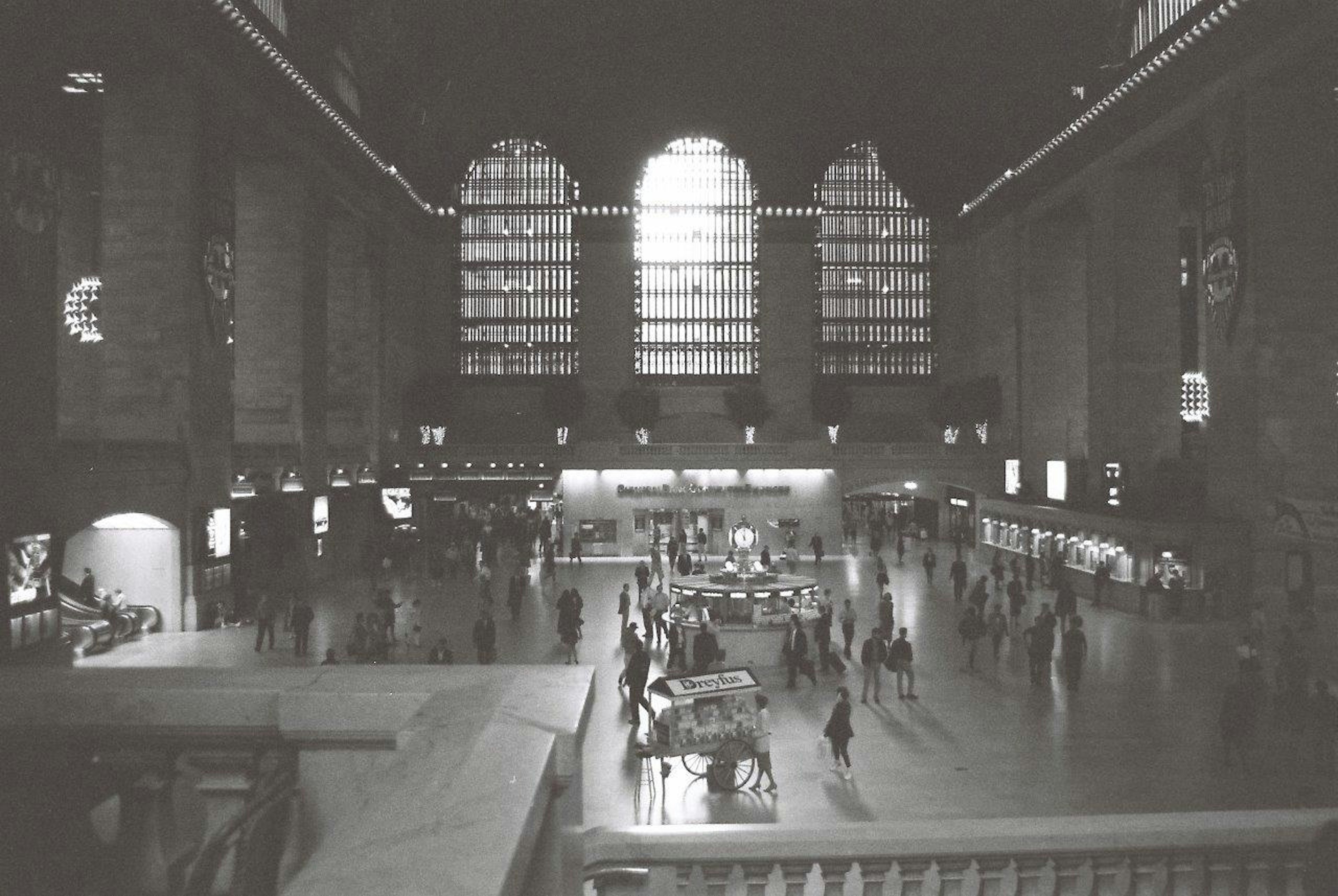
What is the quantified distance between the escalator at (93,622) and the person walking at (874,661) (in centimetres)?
1260

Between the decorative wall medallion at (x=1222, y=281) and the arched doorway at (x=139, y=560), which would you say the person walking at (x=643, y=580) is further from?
the decorative wall medallion at (x=1222, y=281)

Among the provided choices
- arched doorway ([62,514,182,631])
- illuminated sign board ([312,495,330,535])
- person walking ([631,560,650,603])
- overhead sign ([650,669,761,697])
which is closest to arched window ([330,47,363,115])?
illuminated sign board ([312,495,330,535])

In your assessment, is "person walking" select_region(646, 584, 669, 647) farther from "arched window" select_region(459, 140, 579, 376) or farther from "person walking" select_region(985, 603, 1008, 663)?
"arched window" select_region(459, 140, 579, 376)

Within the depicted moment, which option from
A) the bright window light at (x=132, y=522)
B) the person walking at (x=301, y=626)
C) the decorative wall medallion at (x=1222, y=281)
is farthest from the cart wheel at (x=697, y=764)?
the decorative wall medallion at (x=1222, y=281)

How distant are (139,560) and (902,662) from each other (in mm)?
14685

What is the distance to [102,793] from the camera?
2646 millimetres

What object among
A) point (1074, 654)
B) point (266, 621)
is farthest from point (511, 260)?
point (1074, 654)

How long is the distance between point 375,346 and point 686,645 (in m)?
23.1

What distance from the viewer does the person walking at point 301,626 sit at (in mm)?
16297

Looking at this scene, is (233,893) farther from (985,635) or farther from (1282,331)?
(1282,331)

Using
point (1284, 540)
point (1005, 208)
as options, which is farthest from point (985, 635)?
point (1005, 208)

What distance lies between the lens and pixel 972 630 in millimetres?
15742

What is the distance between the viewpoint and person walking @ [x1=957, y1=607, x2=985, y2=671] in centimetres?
1561

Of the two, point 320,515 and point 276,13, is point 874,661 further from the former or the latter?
point 276,13
